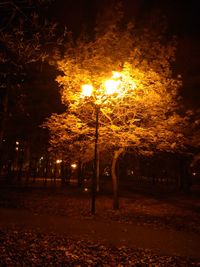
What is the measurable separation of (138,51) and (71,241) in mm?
10044

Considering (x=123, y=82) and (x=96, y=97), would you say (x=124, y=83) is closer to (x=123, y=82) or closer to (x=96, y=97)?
(x=123, y=82)

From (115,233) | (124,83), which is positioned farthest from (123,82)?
(115,233)

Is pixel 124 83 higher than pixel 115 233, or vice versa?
pixel 124 83

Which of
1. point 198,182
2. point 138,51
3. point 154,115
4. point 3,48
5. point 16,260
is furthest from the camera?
point 198,182

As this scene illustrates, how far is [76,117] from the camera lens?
18.5 meters

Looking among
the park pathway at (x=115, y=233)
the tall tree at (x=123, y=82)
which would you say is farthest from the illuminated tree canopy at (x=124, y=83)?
the park pathway at (x=115, y=233)

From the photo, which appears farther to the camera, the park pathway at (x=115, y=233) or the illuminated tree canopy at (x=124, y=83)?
the illuminated tree canopy at (x=124, y=83)

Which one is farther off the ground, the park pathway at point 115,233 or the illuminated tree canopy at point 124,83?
the illuminated tree canopy at point 124,83

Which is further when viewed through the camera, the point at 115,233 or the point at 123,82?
the point at 123,82

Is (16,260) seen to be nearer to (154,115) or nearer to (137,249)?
(137,249)

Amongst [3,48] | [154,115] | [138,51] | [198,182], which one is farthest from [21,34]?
[198,182]

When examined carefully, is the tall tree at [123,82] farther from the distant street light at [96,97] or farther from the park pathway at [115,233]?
the park pathway at [115,233]

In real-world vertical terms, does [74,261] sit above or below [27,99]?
below

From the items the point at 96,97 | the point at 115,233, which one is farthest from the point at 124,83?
the point at 115,233
